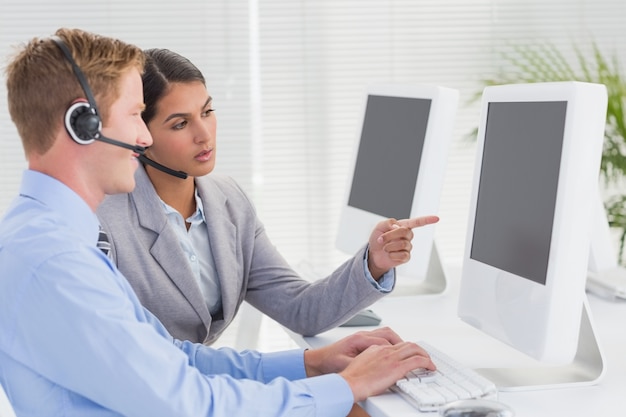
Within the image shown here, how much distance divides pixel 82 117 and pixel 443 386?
686mm

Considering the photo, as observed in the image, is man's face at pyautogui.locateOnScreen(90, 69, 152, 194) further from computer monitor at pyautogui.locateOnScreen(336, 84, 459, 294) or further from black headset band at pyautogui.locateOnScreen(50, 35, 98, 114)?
computer monitor at pyautogui.locateOnScreen(336, 84, 459, 294)

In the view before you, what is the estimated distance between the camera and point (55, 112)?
131 centimetres

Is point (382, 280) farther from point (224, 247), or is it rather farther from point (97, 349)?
point (97, 349)

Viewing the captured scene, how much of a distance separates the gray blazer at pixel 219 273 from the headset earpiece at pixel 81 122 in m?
0.62

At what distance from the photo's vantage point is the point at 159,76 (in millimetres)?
1949

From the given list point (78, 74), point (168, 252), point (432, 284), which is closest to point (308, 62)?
point (432, 284)

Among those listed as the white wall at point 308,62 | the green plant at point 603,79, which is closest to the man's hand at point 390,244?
the green plant at point 603,79

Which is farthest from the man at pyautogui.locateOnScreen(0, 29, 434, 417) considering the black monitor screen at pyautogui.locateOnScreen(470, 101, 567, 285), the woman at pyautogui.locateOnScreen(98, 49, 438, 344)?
the woman at pyautogui.locateOnScreen(98, 49, 438, 344)

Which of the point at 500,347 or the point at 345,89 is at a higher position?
the point at 345,89

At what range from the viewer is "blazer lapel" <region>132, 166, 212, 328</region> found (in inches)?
75.2

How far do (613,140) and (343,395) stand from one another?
2.44m

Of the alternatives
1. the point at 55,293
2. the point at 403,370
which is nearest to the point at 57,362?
the point at 55,293

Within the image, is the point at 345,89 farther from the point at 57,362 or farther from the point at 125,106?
the point at 57,362

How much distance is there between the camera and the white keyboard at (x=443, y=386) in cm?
139
